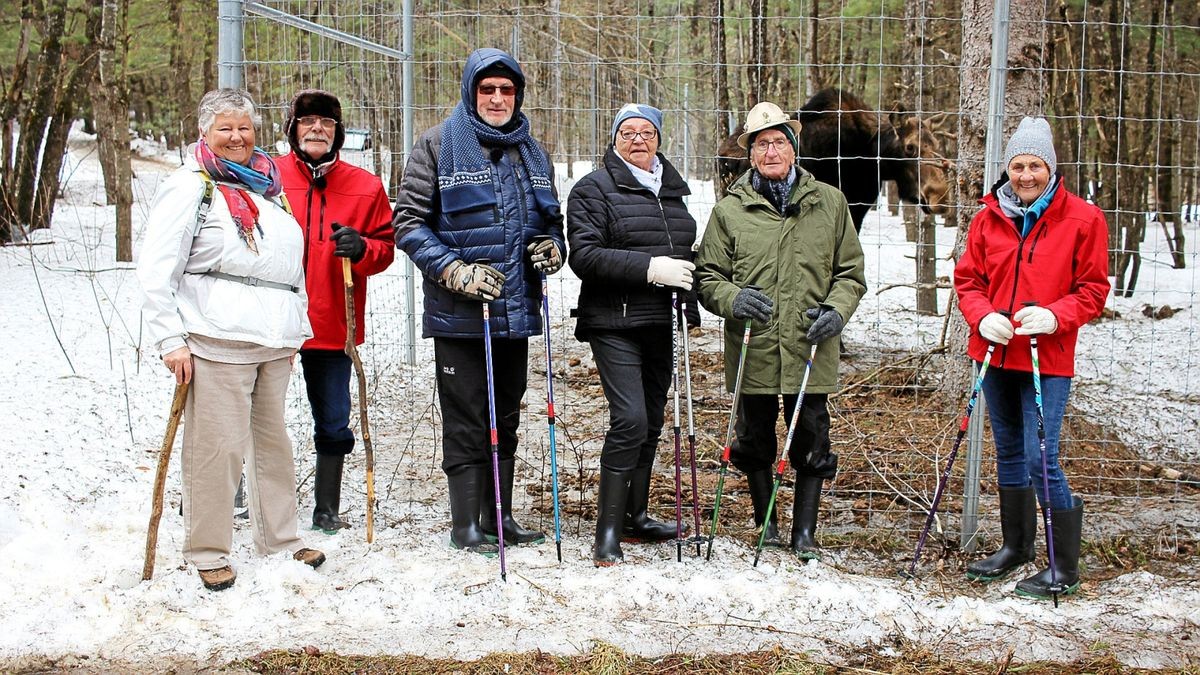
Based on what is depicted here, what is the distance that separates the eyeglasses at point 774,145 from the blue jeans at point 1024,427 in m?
1.28

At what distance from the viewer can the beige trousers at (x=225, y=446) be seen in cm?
386

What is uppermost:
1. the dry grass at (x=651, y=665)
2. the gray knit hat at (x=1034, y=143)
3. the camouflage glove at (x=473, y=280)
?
the gray knit hat at (x=1034, y=143)

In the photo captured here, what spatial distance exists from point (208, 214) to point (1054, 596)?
3612 mm

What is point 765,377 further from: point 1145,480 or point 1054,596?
point 1145,480

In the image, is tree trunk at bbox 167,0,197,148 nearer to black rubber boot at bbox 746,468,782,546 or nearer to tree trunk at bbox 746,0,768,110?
tree trunk at bbox 746,0,768,110

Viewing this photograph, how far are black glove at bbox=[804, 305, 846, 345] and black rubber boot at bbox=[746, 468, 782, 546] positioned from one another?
724 millimetres

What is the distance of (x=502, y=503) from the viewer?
4.50m

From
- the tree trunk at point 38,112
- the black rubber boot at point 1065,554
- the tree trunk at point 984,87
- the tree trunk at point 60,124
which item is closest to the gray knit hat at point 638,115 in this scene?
the tree trunk at point 984,87

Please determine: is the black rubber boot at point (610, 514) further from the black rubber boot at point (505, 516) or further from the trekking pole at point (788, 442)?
the trekking pole at point (788, 442)

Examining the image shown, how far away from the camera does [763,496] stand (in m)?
4.61

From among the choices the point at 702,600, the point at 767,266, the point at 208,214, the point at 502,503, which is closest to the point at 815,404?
the point at 767,266

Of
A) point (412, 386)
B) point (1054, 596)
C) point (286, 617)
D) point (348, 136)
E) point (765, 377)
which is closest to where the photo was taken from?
point (286, 617)

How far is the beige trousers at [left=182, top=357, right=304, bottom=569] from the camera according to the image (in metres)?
3.86

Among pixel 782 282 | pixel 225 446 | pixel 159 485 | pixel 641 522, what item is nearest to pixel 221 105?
pixel 225 446
